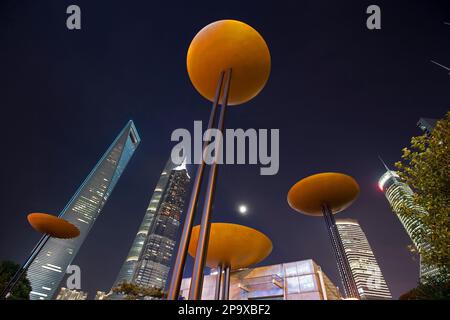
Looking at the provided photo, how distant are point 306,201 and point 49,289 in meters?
116

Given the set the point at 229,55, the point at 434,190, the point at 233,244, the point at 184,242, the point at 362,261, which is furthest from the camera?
the point at 362,261

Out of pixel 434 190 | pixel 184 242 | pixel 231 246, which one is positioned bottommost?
pixel 184 242

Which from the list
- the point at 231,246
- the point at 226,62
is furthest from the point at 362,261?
the point at 226,62

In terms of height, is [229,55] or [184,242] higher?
[229,55]

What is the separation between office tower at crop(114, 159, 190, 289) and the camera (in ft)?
311

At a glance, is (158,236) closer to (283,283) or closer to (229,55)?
(283,283)

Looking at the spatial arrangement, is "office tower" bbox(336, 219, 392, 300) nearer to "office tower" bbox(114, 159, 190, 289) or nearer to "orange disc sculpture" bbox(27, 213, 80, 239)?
"office tower" bbox(114, 159, 190, 289)

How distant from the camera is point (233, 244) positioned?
750 cm

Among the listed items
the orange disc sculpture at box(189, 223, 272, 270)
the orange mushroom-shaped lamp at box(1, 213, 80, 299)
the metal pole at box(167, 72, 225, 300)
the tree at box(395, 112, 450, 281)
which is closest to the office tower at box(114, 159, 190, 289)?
the orange mushroom-shaped lamp at box(1, 213, 80, 299)

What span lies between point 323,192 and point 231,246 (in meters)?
3.68

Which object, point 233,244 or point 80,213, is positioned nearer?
point 233,244

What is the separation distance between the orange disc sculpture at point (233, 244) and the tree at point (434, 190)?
4.43 meters

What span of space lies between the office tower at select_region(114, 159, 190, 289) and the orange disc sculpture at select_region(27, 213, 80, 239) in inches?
3763
